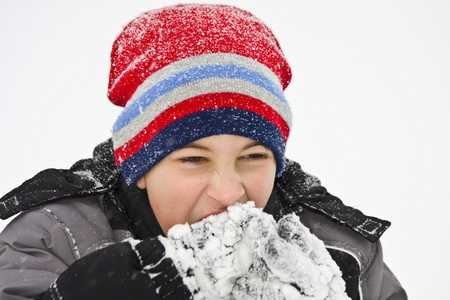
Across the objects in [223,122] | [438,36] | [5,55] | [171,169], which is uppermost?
[438,36]

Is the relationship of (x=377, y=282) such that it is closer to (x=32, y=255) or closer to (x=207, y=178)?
(x=207, y=178)

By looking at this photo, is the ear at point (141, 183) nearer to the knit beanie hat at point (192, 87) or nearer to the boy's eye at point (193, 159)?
the knit beanie hat at point (192, 87)

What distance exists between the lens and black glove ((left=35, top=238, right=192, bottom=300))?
2.90 feet

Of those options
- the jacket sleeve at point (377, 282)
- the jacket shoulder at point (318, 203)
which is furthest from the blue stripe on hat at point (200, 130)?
the jacket sleeve at point (377, 282)

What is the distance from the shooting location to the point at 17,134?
280 centimetres

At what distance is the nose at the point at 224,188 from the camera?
3.50ft

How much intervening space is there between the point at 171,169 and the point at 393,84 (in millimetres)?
2874

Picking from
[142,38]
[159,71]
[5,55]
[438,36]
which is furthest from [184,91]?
[438,36]

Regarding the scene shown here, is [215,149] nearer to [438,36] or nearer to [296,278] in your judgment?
[296,278]

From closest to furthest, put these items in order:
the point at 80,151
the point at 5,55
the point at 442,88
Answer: the point at 80,151 → the point at 5,55 → the point at 442,88

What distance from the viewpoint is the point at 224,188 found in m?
1.07

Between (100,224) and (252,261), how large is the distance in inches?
18.2

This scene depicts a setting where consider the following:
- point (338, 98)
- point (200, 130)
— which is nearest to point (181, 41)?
point (200, 130)

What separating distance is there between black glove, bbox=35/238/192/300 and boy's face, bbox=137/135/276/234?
19cm
